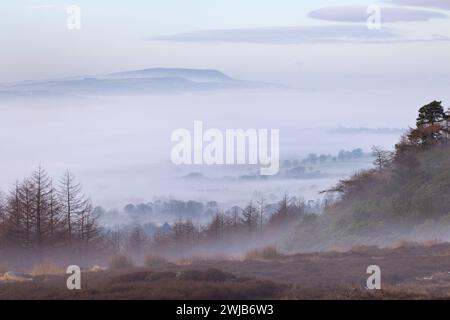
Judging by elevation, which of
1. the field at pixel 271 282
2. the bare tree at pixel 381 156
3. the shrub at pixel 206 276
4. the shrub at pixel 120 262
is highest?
the bare tree at pixel 381 156

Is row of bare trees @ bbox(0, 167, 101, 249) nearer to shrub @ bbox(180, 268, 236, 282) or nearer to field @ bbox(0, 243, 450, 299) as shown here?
field @ bbox(0, 243, 450, 299)

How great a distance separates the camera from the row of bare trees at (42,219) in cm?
6275

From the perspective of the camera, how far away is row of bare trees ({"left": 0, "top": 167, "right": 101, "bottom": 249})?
206ft

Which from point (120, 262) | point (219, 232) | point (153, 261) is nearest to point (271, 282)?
point (120, 262)

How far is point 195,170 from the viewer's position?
651 ft

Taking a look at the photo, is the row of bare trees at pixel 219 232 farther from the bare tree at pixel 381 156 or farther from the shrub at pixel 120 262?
the shrub at pixel 120 262

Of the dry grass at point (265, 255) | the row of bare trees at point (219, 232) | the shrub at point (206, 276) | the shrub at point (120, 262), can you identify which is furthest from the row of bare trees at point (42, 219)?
the shrub at point (206, 276)

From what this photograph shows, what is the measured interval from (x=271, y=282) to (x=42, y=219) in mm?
A: 33245

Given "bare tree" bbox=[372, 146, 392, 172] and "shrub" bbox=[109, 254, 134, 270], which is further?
"bare tree" bbox=[372, 146, 392, 172]

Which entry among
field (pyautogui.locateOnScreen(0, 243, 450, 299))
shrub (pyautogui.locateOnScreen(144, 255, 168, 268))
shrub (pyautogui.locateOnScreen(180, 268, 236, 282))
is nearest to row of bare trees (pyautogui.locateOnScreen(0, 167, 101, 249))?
shrub (pyautogui.locateOnScreen(144, 255, 168, 268))

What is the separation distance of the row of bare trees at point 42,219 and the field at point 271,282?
19.0 metres

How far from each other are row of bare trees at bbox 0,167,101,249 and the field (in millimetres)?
18992
